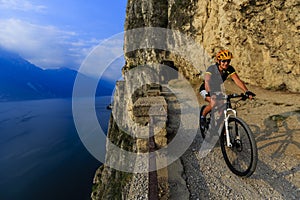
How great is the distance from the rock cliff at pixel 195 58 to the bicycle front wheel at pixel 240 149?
124 cm

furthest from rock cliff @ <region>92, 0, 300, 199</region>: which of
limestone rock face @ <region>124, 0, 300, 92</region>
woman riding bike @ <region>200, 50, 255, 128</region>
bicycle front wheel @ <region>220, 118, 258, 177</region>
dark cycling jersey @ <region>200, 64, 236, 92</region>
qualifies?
dark cycling jersey @ <region>200, 64, 236, 92</region>

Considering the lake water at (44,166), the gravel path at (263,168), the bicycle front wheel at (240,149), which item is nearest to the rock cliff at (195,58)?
the gravel path at (263,168)

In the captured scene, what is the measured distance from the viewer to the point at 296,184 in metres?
3.93

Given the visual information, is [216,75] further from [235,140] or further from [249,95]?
[235,140]

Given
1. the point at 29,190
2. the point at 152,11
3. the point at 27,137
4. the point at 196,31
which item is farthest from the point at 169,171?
the point at 27,137

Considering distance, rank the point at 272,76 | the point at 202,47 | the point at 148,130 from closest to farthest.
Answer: the point at 148,130
the point at 272,76
the point at 202,47

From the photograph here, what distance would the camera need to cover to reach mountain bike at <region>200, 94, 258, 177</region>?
3.55 m

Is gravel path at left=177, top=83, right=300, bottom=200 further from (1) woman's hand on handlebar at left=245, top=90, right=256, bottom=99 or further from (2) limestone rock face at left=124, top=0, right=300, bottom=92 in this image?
(2) limestone rock face at left=124, top=0, right=300, bottom=92

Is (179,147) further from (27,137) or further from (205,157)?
(27,137)

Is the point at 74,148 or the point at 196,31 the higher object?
the point at 196,31

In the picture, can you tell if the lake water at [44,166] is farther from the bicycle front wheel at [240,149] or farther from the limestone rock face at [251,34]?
the bicycle front wheel at [240,149]

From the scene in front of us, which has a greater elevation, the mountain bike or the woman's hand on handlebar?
the woman's hand on handlebar

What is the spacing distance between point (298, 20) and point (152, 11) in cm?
1954

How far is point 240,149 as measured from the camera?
3.86 metres
